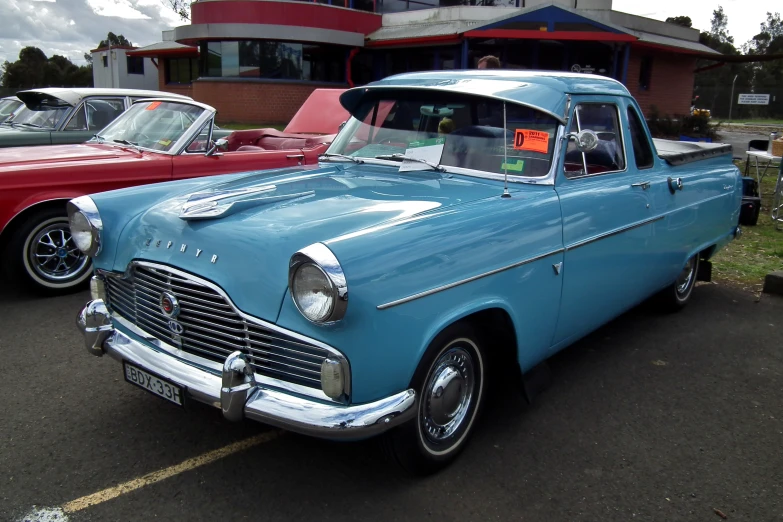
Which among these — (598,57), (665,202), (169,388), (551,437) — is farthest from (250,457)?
(598,57)

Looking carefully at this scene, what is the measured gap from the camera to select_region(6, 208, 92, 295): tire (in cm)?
530

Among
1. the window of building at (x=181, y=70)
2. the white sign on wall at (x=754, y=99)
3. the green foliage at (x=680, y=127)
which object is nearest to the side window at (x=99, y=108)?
the green foliage at (x=680, y=127)

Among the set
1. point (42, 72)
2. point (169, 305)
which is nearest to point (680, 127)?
point (169, 305)

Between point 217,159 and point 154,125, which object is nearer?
point 217,159

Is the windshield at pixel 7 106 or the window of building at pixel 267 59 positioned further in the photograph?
the window of building at pixel 267 59

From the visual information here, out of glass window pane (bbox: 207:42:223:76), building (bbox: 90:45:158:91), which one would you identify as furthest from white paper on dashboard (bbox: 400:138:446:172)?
building (bbox: 90:45:158:91)

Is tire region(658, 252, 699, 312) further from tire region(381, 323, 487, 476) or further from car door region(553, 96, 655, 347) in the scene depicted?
tire region(381, 323, 487, 476)

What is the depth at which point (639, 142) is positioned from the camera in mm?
4449

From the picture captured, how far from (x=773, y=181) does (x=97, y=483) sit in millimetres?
12999

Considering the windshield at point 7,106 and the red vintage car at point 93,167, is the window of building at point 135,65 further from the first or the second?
the red vintage car at point 93,167

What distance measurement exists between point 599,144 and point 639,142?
494 millimetres

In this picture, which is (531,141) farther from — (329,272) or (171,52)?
(171,52)

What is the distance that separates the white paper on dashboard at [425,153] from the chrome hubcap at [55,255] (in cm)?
316

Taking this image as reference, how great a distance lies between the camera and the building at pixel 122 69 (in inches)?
1346
